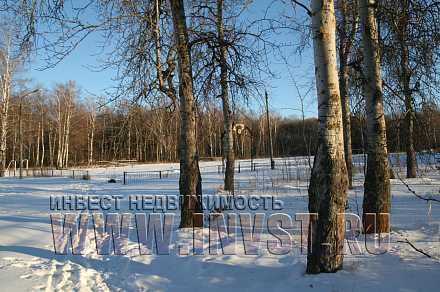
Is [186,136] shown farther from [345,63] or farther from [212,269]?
[345,63]

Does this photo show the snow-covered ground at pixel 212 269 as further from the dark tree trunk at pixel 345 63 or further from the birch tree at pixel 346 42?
the dark tree trunk at pixel 345 63

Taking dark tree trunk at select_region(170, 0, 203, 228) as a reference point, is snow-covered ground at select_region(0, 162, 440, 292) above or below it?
below

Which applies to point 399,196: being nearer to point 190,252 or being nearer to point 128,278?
point 190,252

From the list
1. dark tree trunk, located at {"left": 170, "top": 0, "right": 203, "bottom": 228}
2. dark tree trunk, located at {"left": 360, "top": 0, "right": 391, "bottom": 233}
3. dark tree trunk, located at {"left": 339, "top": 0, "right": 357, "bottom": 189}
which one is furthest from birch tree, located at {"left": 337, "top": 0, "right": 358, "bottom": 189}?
dark tree trunk, located at {"left": 170, "top": 0, "right": 203, "bottom": 228}

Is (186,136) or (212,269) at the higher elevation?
(186,136)

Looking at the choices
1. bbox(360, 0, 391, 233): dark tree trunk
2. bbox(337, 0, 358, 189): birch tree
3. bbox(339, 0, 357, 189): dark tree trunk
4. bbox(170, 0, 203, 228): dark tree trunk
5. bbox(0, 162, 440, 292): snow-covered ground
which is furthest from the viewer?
bbox(339, 0, 357, 189): dark tree trunk

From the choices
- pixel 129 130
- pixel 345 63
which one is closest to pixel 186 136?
pixel 129 130

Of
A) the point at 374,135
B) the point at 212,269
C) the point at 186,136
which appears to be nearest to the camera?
the point at 212,269

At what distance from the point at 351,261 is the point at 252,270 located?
1.17 meters

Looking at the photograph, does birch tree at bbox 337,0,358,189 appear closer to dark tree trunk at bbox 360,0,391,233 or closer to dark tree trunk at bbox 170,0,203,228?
dark tree trunk at bbox 360,0,391,233

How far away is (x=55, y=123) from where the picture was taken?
158 feet

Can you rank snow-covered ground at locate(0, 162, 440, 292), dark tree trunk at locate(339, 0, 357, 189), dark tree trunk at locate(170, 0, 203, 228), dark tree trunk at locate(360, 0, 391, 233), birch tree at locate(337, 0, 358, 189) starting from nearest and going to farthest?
snow-covered ground at locate(0, 162, 440, 292) → dark tree trunk at locate(360, 0, 391, 233) → dark tree trunk at locate(170, 0, 203, 228) → birch tree at locate(337, 0, 358, 189) → dark tree trunk at locate(339, 0, 357, 189)

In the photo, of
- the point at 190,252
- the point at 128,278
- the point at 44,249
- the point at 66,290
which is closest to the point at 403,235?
the point at 190,252

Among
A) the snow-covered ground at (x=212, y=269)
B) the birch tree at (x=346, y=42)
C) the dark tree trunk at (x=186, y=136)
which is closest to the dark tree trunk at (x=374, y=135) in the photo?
the snow-covered ground at (x=212, y=269)
